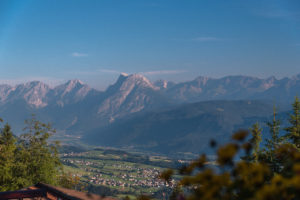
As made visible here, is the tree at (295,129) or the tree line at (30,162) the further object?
the tree line at (30,162)

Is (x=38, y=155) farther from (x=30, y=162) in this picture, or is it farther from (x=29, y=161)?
(x=30, y=162)

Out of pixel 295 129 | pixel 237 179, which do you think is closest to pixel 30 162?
pixel 295 129

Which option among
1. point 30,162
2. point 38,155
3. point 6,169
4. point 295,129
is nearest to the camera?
point 295,129

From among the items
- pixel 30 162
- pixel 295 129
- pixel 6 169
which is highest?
pixel 295 129

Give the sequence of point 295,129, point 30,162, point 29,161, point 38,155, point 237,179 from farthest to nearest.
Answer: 1. point 38,155
2. point 29,161
3. point 30,162
4. point 295,129
5. point 237,179

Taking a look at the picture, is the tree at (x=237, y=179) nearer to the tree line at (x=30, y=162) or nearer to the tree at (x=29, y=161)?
the tree line at (x=30, y=162)

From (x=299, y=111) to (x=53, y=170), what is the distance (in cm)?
3497

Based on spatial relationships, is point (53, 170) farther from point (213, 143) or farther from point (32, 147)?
point (213, 143)

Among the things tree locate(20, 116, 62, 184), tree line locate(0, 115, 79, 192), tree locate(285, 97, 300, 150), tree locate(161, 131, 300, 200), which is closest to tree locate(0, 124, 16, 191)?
tree line locate(0, 115, 79, 192)

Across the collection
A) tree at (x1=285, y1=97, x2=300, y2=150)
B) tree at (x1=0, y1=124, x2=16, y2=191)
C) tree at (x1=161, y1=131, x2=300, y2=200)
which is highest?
tree at (x1=161, y1=131, x2=300, y2=200)

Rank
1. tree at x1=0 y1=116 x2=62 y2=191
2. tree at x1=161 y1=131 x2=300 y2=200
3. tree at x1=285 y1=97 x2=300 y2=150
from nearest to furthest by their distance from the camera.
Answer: tree at x1=161 y1=131 x2=300 y2=200 → tree at x1=285 y1=97 x2=300 y2=150 → tree at x1=0 y1=116 x2=62 y2=191

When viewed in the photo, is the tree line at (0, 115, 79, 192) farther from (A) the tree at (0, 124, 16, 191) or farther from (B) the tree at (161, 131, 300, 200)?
(B) the tree at (161, 131, 300, 200)

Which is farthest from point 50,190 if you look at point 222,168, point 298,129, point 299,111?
point 299,111

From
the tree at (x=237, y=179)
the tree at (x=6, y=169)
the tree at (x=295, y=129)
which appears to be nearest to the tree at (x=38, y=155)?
the tree at (x=6, y=169)
